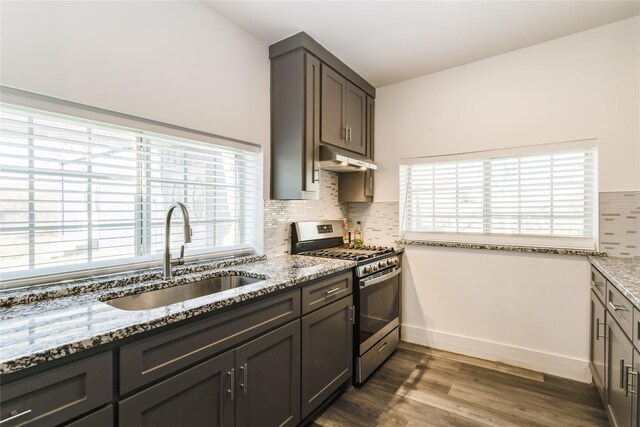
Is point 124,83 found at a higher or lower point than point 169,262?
higher

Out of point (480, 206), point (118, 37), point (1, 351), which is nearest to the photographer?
point (1, 351)

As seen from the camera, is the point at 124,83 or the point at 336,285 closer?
the point at 124,83

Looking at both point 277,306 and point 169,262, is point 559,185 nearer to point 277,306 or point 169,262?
point 277,306

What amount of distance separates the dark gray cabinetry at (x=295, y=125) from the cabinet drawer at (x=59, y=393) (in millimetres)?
1569

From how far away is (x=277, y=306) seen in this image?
158 cm

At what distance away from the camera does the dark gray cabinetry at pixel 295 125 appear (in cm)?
229

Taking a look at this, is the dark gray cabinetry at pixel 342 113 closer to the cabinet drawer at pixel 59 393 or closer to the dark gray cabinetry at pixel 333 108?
the dark gray cabinetry at pixel 333 108

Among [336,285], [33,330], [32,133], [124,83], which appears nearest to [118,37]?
[124,83]

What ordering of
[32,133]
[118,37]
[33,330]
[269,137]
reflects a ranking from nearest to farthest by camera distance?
[33,330], [32,133], [118,37], [269,137]

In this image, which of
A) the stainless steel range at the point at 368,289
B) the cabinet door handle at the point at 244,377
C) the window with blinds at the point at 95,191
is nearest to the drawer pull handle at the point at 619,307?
the stainless steel range at the point at 368,289

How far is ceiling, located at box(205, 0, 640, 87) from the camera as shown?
198 cm

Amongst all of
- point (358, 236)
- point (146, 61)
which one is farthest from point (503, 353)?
point (146, 61)

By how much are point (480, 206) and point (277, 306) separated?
6.80 feet

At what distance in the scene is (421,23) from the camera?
85.1 inches
